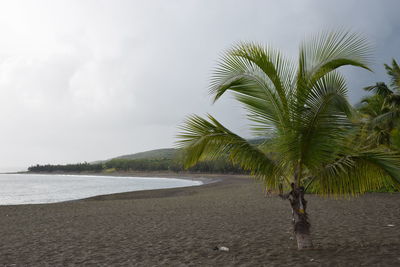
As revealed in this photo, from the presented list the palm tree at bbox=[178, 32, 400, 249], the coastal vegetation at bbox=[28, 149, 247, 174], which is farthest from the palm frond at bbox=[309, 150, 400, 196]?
the coastal vegetation at bbox=[28, 149, 247, 174]

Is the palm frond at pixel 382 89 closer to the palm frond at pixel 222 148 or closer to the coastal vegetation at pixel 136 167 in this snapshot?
the palm frond at pixel 222 148

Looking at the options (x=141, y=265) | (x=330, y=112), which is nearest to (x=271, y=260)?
(x=141, y=265)

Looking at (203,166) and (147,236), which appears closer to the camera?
(147,236)

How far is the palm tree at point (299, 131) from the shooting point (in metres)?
6.52

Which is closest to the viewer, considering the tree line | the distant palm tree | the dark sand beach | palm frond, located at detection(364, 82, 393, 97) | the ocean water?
the dark sand beach

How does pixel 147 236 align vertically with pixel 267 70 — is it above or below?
below

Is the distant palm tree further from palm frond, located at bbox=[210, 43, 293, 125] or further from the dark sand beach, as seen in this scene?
palm frond, located at bbox=[210, 43, 293, 125]

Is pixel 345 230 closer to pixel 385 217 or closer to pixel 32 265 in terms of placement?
pixel 385 217

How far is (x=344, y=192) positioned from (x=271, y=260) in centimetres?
193

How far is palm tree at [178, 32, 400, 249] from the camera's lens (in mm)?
6520

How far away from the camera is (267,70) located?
22.6 ft

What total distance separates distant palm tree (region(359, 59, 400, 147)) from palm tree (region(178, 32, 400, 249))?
16360 millimetres

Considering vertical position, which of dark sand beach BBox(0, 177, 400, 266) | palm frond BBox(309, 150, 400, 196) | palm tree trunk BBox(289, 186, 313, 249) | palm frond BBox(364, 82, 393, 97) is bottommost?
dark sand beach BBox(0, 177, 400, 266)

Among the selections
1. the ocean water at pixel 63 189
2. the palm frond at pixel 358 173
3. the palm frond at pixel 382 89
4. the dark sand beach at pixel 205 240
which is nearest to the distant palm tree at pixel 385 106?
the palm frond at pixel 382 89
